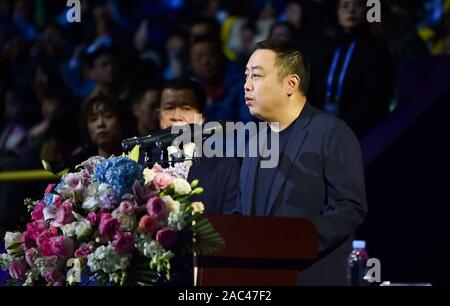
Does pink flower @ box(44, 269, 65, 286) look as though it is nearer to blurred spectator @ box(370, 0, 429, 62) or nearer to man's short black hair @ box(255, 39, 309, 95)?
man's short black hair @ box(255, 39, 309, 95)

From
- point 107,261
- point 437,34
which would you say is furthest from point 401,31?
point 107,261

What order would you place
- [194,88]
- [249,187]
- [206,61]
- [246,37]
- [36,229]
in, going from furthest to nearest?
[246,37] < [206,61] < [194,88] < [249,187] < [36,229]

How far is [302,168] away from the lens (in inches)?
167

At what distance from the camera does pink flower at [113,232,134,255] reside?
3.86 meters

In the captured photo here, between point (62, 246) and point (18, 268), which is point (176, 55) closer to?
point (18, 268)

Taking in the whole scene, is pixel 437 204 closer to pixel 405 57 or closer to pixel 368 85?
→ pixel 368 85

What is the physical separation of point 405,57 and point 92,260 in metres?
5.06

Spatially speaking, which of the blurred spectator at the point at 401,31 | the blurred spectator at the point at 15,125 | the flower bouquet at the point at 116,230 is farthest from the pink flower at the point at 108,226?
the blurred spectator at the point at 15,125

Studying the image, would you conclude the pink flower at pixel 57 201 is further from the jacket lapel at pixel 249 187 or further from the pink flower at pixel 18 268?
the jacket lapel at pixel 249 187

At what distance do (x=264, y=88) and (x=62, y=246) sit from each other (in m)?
1.02

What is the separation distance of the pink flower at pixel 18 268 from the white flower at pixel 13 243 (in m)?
0.04

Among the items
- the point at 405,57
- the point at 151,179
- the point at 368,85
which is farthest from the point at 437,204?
the point at 151,179

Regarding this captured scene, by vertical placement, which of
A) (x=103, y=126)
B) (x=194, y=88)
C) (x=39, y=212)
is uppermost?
(x=194, y=88)

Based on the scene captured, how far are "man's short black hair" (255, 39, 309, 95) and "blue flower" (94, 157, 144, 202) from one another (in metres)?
0.79
